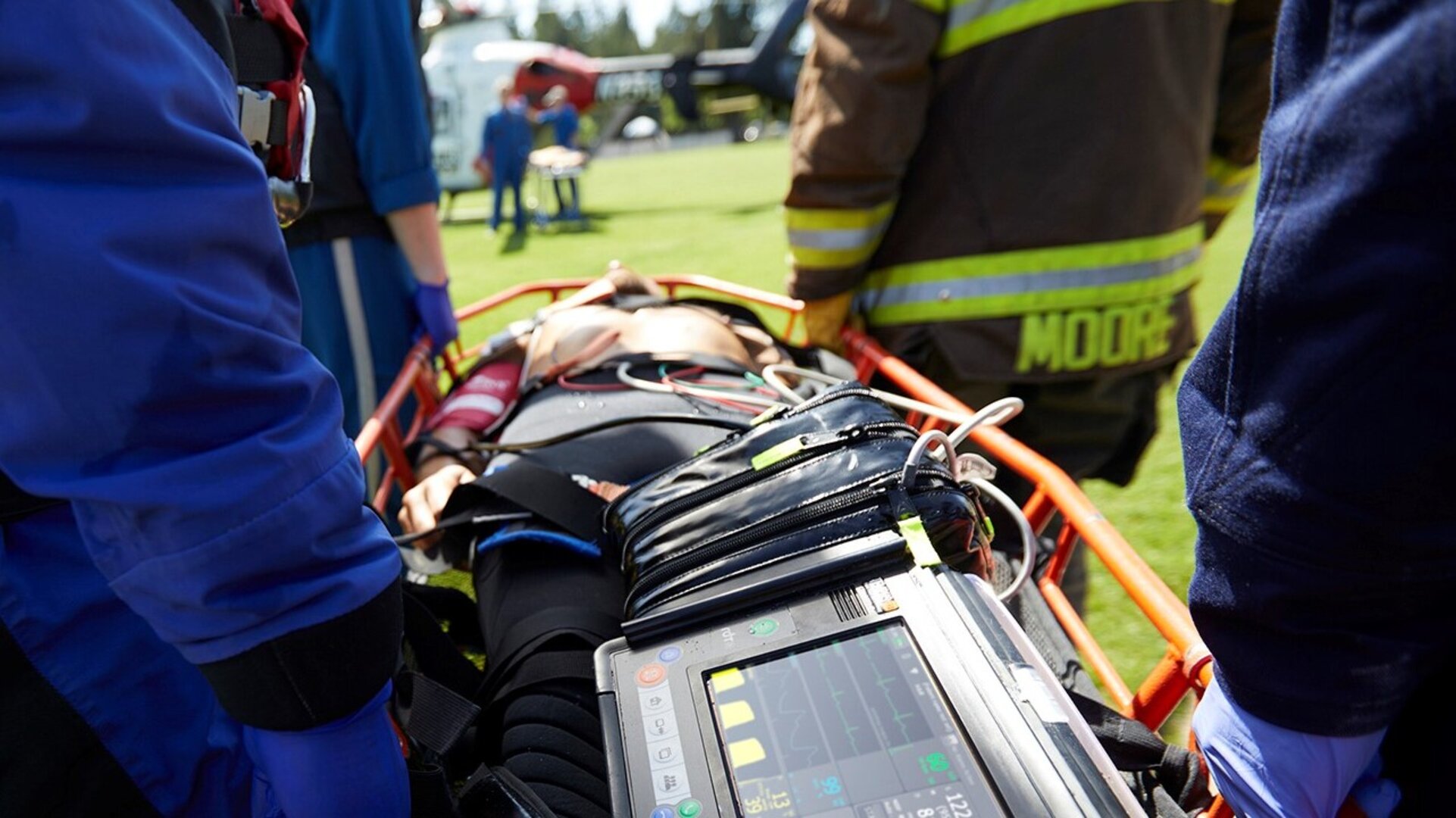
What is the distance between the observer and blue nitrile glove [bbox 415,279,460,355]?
7.39 feet

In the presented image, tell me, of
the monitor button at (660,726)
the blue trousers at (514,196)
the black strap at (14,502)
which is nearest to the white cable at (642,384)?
the monitor button at (660,726)

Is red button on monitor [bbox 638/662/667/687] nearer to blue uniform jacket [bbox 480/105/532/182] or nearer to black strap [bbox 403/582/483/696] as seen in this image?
black strap [bbox 403/582/483/696]

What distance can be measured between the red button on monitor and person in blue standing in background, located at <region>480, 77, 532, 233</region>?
10.5 meters

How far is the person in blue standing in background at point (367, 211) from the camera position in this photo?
1968 millimetres

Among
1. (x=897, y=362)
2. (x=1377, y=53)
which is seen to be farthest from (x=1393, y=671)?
(x=897, y=362)

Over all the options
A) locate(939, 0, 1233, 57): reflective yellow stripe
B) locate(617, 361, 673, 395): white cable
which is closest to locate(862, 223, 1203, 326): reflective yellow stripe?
locate(939, 0, 1233, 57): reflective yellow stripe

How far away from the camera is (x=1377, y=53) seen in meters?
0.48

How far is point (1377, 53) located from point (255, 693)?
2.87 ft

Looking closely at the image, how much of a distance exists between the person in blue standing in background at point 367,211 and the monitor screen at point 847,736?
1476 mm

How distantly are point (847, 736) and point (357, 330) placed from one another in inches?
71.5

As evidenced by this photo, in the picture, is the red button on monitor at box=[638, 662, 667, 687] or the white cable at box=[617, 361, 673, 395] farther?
the white cable at box=[617, 361, 673, 395]

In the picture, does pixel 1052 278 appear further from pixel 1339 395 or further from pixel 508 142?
pixel 508 142

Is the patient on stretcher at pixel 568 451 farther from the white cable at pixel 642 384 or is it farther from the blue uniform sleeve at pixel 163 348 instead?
the blue uniform sleeve at pixel 163 348

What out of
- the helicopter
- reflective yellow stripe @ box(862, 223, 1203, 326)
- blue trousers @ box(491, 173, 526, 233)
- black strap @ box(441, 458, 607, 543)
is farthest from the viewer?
the helicopter
